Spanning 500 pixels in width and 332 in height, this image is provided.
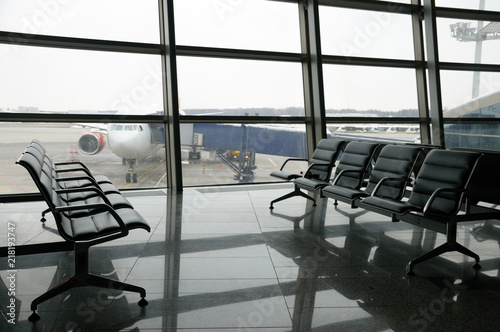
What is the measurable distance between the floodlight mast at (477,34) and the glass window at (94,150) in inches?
210

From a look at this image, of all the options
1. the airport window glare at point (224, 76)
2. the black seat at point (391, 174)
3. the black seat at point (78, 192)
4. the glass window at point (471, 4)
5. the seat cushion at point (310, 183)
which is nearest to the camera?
the black seat at point (78, 192)

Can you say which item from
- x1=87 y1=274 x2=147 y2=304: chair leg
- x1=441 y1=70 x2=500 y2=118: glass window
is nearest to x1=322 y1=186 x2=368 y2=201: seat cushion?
x1=87 y1=274 x2=147 y2=304: chair leg

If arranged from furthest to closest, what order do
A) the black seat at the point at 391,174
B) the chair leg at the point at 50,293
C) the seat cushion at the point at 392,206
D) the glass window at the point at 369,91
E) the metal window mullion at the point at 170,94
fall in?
the glass window at the point at 369,91 → the metal window mullion at the point at 170,94 → the black seat at the point at 391,174 → the seat cushion at the point at 392,206 → the chair leg at the point at 50,293

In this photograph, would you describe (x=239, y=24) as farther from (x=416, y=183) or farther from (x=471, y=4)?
(x=471, y=4)

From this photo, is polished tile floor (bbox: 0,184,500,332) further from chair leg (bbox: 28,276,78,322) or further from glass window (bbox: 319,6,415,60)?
glass window (bbox: 319,6,415,60)

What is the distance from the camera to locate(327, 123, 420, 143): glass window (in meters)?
6.64

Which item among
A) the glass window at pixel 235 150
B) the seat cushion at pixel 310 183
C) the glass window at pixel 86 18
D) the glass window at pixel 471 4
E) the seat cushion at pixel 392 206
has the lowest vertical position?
the seat cushion at pixel 392 206

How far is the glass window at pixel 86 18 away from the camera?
201 inches

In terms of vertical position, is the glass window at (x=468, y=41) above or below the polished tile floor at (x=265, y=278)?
above

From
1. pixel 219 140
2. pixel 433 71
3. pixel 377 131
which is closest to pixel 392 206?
pixel 219 140

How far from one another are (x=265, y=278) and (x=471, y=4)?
6905 millimetres

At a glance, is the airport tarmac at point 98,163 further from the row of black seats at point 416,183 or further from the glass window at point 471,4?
the glass window at point 471,4

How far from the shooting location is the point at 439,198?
9.57 ft

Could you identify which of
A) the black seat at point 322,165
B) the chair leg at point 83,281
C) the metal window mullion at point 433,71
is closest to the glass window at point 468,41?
the metal window mullion at point 433,71
